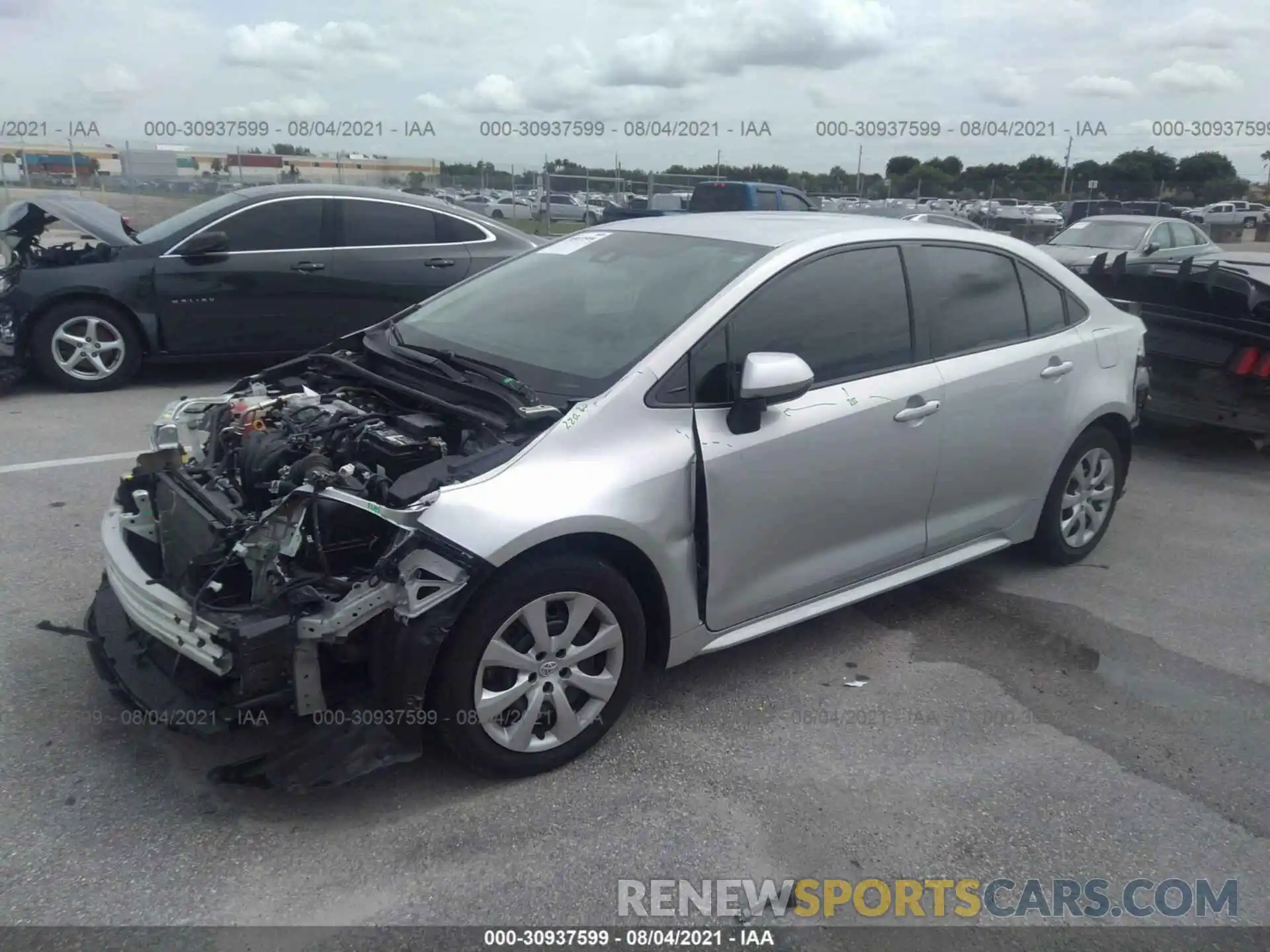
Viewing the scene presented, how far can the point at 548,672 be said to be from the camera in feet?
10.4

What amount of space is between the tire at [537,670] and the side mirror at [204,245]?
604cm

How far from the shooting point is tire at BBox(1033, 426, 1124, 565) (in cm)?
494

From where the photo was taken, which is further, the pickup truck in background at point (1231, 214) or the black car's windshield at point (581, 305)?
the pickup truck in background at point (1231, 214)

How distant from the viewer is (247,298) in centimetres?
820

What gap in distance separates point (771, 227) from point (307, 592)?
239 centimetres

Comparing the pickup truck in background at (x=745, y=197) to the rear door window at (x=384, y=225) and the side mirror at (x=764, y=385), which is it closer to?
the rear door window at (x=384, y=225)

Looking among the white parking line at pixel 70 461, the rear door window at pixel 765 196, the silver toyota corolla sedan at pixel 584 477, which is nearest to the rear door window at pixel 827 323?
the silver toyota corolla sedan at pixel 584 477

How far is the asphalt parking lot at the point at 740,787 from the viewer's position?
2781 mm

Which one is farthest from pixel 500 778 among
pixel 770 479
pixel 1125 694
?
pixel 1125 694

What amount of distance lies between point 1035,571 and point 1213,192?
144 ft

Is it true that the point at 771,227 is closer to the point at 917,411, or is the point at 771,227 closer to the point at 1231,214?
the point at 917,411

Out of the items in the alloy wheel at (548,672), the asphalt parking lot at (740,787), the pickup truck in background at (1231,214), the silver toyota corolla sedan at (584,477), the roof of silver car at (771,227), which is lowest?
the asphalt parking lot at (740,787)

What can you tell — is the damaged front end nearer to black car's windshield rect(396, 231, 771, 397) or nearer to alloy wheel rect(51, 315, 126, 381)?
black car's windshield rect(396, 231, 771, 397)

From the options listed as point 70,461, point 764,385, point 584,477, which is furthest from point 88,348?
point 764,385
